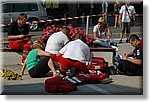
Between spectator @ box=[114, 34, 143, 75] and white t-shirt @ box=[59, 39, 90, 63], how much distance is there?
0.74m

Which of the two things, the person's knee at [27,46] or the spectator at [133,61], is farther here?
the person's knee at [27,46]

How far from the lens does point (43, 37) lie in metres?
8.50

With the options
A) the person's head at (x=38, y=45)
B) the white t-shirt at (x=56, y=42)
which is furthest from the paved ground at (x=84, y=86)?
the white t-shirt at (x=56, y=42)

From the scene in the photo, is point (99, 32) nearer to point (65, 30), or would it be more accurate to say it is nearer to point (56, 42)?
point (65, 30)

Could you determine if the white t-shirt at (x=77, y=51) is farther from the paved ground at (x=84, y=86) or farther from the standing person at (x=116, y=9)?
the standing person at (x=116, y=9)

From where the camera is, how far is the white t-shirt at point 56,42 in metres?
8.09

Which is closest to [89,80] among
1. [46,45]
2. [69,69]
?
[69,69]

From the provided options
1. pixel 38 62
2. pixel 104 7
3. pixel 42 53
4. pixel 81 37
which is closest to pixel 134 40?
pixel 104 7

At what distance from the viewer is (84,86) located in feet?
24.4

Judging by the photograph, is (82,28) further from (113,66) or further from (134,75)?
(134,75)

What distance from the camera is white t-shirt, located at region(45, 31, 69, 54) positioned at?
26.6 ft

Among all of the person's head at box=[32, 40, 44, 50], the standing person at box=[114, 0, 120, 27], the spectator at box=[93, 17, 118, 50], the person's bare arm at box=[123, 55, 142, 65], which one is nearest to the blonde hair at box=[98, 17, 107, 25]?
the spectator at box=[93, 17, 118, 50]

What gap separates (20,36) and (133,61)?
6.99 ft

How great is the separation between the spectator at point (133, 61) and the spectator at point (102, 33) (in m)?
0.62
